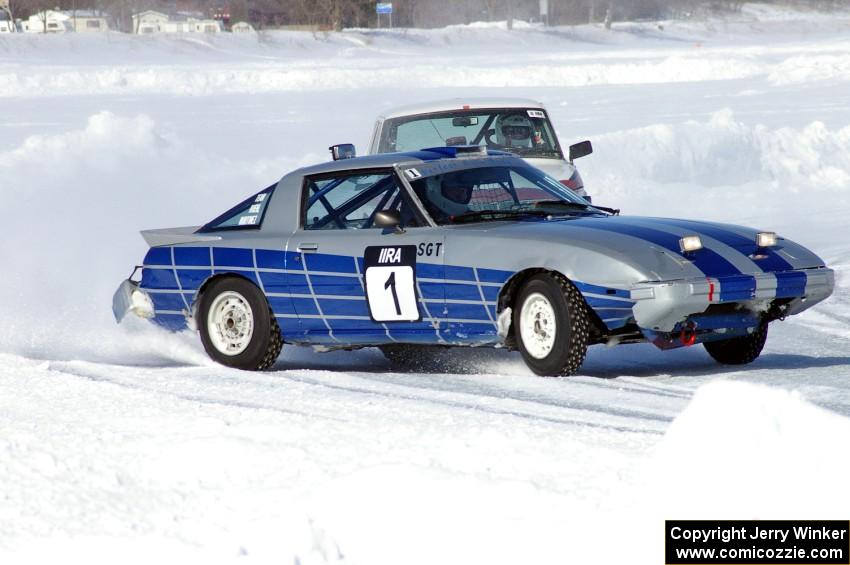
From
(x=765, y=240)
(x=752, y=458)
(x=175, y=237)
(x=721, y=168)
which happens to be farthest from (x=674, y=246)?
(x=721, y=168)

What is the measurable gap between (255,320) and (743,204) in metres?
14.8

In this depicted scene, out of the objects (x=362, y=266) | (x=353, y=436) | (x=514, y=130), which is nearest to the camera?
(x=353, y=436)

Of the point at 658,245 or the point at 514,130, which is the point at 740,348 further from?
the point at 514,130

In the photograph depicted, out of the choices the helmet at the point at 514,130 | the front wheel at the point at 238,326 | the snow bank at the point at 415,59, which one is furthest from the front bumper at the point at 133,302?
the snow bank at the point at 415,59

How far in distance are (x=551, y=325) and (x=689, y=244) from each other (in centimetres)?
87

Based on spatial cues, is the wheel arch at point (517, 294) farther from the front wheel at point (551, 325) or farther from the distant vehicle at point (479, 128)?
the distant vehicle at point (479, 128)

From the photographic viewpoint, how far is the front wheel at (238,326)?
9281 mm

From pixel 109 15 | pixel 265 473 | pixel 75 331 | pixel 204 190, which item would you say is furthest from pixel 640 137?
pixel 109 15

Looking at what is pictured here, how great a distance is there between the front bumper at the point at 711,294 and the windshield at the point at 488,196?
1223 millimetres

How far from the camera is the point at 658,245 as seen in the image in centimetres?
802

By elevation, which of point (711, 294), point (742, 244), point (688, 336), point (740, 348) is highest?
point (742, 244)

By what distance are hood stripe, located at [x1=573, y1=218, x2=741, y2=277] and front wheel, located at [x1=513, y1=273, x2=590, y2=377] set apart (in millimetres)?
476

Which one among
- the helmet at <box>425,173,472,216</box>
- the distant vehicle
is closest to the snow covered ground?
the helmet at <box>425,173,472,216</box>

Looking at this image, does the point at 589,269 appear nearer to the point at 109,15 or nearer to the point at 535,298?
the point at 535,298
